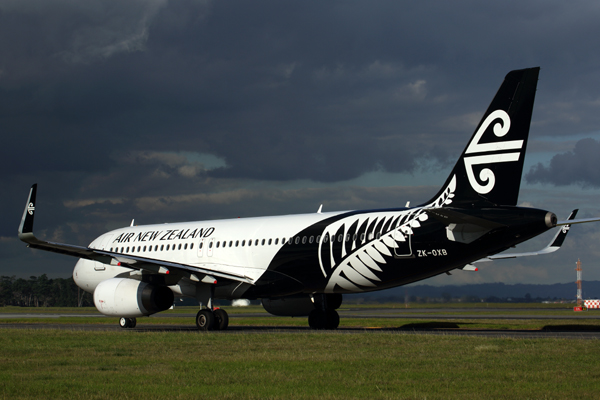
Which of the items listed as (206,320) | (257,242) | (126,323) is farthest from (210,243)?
(126,323)

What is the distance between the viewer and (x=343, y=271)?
898 inches

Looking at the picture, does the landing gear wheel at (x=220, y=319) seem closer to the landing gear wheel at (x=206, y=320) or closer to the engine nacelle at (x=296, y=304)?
the landing gear wheel at (x=206, y=320)

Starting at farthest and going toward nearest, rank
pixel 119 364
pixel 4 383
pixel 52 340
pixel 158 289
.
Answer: pixel 158 289, pixel 52 340, pixel 119 364, pixel 4 383

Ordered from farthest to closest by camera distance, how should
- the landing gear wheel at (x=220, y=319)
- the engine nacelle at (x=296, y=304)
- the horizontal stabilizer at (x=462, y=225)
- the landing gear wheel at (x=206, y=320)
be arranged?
the engine nacelle at (x=296, y=304) < the landing gear wheel at (x=220, y=319) < the landing gear wheel at (x=206, y=320) < the horizontal stabilizer at (x=462, y=225)

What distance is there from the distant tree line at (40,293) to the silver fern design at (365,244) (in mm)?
94175

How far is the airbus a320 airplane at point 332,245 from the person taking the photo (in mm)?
19734

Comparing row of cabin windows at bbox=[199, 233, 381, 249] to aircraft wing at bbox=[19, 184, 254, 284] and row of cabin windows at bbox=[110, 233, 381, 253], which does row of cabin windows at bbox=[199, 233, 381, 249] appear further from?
aircraft wing at bbox=[19, 184, 254, 284]

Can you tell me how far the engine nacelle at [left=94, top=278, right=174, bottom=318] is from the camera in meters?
24.6

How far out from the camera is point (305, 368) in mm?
12414

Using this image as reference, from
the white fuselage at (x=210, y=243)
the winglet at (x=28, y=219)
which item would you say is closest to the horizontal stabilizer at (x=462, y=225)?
the white fuselage at (x=210, y=243)

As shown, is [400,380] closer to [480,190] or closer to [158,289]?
[480,190]

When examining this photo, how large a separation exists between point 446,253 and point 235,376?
10.7m

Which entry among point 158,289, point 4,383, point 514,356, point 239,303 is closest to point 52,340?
point 158,289

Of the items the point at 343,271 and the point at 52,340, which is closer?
the point at 52,340
